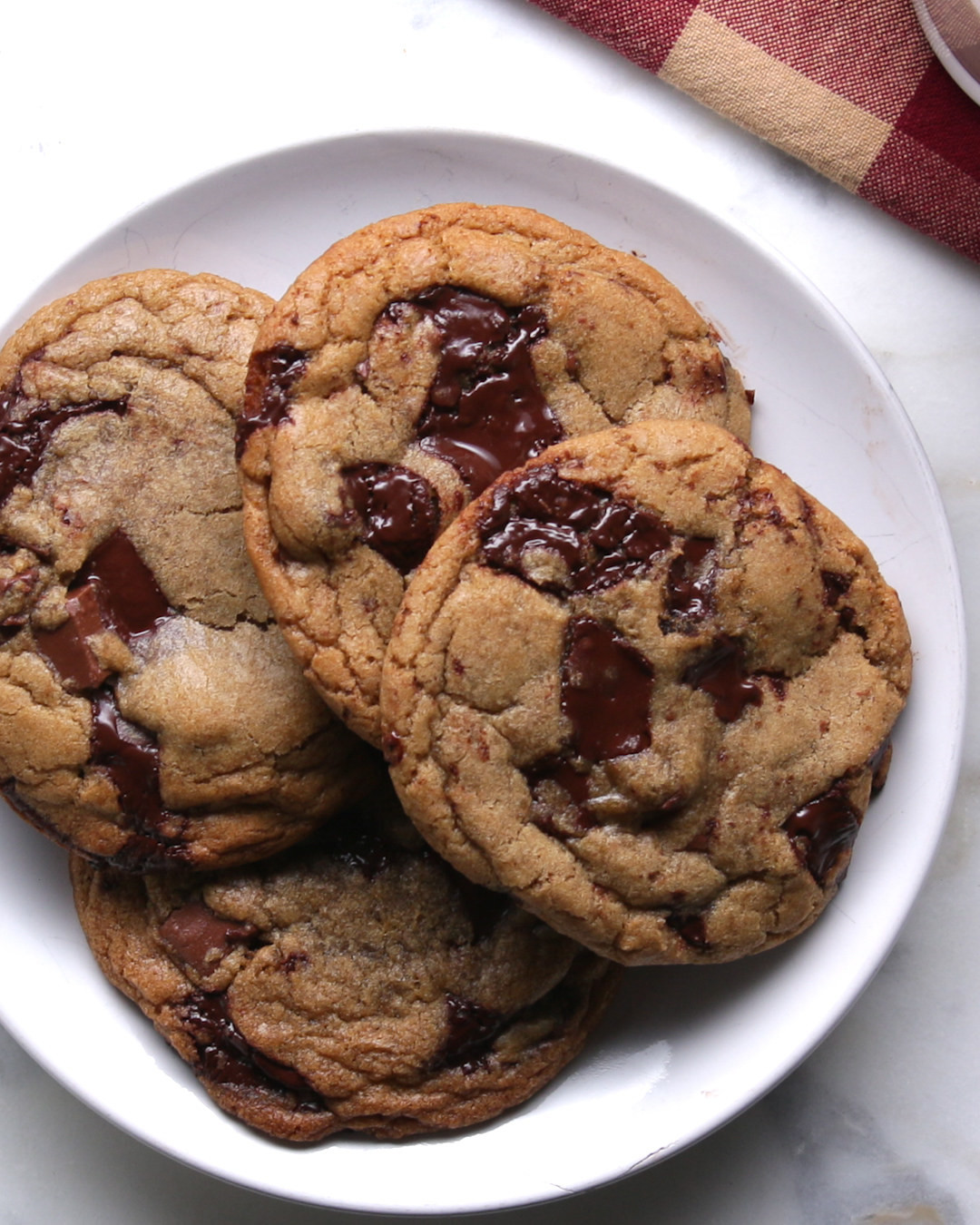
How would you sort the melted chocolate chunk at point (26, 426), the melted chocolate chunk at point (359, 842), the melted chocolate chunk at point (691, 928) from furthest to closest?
the melted chocolate chunk at point (359, 842) → the melted chocolate chunk at point (26, 426) → the melted chocolate chunk at point (691, 928)

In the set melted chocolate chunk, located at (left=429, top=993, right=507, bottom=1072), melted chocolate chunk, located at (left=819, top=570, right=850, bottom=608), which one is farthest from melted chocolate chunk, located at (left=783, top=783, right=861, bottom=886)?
melted chocolate chunk, located at (left=429, top=993, right=507, bottom=1072)

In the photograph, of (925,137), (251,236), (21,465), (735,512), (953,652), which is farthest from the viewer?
(925,137)

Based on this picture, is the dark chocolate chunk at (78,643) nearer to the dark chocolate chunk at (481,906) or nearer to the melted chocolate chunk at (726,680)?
the dark chocolate chunk at (481,906)

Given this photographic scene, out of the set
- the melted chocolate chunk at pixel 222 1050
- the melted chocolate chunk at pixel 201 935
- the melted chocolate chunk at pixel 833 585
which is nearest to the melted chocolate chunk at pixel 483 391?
the melted chocolate chunk at pixel 833 585

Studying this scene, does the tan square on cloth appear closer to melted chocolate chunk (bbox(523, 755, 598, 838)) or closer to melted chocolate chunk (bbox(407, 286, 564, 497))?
melted chocolate chunk (bbox(407, 286, 564, 497))

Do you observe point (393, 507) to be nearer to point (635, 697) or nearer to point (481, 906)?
point (635, 697)

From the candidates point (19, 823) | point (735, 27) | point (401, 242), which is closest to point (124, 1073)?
point (19, 823)

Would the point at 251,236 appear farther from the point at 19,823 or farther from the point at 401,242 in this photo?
the point at 19,823

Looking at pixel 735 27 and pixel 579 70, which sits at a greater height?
pixel 735 27
